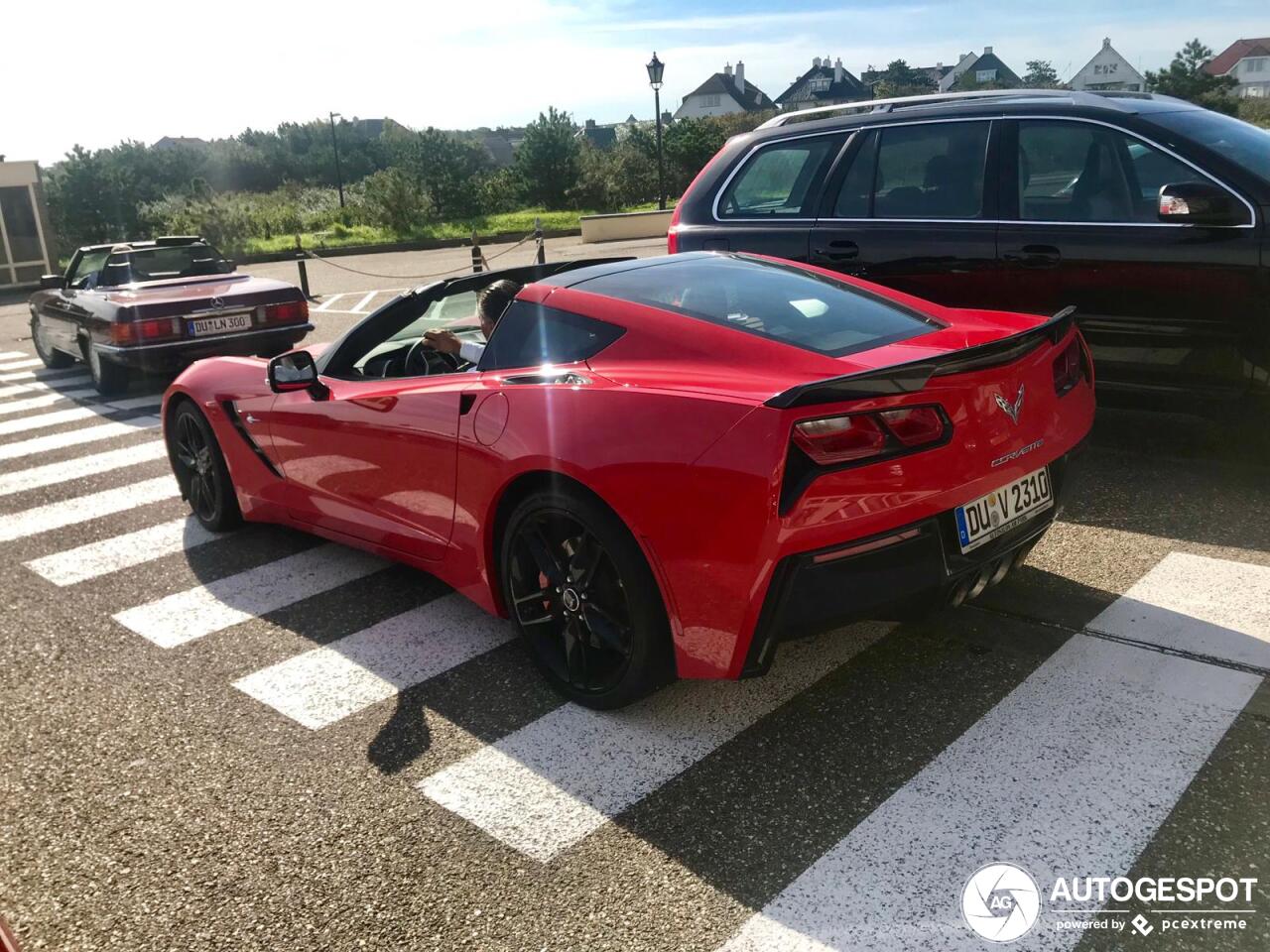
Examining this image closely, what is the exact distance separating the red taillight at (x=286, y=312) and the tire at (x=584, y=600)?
766 cm

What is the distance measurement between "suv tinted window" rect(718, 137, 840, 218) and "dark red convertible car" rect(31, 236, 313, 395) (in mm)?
5482

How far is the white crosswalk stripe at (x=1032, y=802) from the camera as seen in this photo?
94.8 inches

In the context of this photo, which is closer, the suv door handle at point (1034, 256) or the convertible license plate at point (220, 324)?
the suv door handle at point (1034, 256)

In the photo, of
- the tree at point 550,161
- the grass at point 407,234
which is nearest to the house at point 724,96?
the tree at point 550,161

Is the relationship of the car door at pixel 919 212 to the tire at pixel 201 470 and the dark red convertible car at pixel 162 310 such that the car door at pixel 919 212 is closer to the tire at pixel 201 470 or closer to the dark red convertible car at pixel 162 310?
the tire at pixel 201 470

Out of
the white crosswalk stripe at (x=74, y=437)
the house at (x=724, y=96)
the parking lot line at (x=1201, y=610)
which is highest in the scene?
the house at (x=724, y=96)

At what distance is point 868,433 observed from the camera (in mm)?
2867

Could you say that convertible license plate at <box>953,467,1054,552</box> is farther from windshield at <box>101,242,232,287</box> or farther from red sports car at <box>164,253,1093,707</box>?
windshield at <box>101,242,232,287</box>

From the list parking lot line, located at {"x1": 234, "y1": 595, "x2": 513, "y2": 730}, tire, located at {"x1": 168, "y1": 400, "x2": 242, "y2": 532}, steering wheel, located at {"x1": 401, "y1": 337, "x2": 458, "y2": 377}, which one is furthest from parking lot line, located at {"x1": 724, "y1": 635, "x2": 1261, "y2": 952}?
tire, located at {"x1": 168, "y1": 400, "x2": 242, "y2": 532}

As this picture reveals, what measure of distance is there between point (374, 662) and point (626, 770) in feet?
4.28

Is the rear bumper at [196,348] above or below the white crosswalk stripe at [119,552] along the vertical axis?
above

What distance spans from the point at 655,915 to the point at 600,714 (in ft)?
3.37

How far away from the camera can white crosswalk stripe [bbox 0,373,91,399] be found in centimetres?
1127
